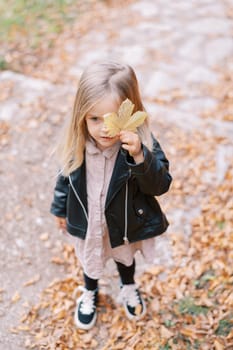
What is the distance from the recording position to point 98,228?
7.69 feet

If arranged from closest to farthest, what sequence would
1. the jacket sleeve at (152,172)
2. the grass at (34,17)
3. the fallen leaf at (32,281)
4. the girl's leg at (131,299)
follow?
1. the jacket sleeve at (152,172)
2. the girl's leg at (131,299)
3. the fallen leaf at (32,281)
4. the grass at (34,17)

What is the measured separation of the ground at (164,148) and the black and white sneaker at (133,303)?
8 cm

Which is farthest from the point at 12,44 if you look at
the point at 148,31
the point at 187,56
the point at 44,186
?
the point at 44,186

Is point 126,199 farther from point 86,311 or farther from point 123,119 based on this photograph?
point 86,311

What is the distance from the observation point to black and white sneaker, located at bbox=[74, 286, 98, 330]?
111 inches

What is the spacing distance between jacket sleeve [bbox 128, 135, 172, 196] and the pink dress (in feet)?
0.63

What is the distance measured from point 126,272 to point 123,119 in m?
1.18

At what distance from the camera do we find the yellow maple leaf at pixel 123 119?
6.13ft

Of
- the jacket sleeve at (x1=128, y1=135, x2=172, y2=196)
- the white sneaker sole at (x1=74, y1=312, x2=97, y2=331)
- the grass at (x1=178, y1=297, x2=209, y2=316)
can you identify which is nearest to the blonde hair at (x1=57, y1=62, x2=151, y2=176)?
the jacket sleeve at (x1=128, y1=135, x2=172, y2=196)

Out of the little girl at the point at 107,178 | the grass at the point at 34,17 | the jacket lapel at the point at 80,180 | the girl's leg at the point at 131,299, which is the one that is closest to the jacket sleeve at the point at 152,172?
the little girl at the point at 107,178

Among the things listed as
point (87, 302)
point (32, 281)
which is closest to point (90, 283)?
point (87, 302)

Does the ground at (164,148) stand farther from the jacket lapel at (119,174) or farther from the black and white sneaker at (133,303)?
the jacket lapel at (119,174)

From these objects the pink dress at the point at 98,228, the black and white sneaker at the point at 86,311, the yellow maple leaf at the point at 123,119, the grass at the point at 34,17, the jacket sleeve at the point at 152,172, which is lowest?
the black and white sneaker at the point at 86,311

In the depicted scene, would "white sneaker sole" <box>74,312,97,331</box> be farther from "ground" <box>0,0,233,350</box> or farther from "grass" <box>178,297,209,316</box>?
"grass" <box>178,297,209,316</box>
